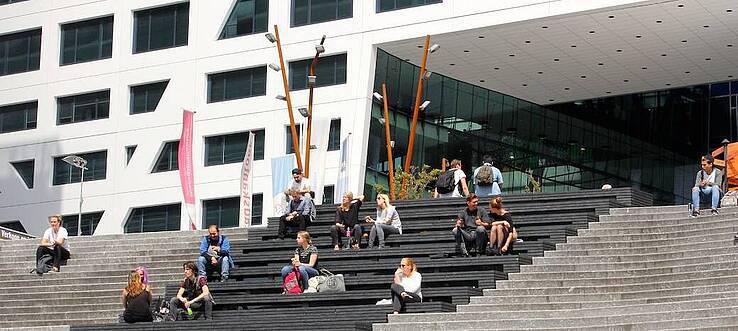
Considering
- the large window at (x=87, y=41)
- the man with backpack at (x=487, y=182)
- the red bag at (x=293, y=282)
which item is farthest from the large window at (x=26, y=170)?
the red bag at (x=293, y=282)

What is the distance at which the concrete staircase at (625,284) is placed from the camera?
20.7m

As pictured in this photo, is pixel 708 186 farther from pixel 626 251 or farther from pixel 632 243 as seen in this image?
pixel 626 251

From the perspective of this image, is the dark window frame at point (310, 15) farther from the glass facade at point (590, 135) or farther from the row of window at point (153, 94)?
the glass facade at point (590, 135)

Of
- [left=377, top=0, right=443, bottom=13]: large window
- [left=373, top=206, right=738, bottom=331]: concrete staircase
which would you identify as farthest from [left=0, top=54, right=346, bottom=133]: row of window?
[left=373, top=206, right=738, bottom=331]: concrete staircase

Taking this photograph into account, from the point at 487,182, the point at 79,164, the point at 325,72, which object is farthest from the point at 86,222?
the point at 487,182

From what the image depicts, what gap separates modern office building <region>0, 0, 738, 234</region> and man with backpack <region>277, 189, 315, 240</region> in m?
11.6

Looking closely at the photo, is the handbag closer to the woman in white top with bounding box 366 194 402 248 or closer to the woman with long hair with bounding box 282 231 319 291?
the woman with long hair with bounding box 282 231 319 291

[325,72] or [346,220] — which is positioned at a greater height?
[325,72]

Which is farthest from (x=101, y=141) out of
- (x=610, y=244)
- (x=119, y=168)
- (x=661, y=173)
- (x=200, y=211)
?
(x=610, y=244)

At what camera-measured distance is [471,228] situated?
84.2ft

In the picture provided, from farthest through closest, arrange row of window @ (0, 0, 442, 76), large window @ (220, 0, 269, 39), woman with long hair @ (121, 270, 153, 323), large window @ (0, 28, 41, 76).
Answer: large window @ (0, 28, 41, 76), large window @ (220, 0, 269, 39), row of window @ (0, 0, 442, 76), woman with long hair @ (121, 270, 153, 323)

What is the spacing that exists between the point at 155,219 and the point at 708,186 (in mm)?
27068

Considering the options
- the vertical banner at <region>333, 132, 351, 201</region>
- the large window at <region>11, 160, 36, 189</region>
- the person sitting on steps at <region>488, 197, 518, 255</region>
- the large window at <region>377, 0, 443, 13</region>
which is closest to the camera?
the person sitting on steps at <region>488, 197, 518, 255</region>

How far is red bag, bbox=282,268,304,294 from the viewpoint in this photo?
82.9 ft
